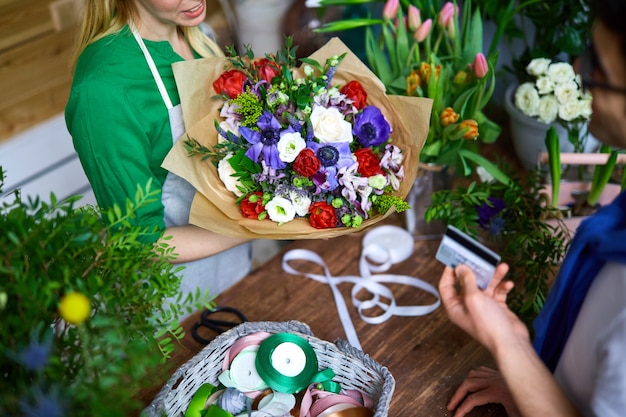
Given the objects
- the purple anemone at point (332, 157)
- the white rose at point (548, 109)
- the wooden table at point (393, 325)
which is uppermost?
the purple anemone at point (332, 157)

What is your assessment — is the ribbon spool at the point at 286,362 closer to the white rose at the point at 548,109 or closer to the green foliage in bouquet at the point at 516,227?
the green foliage in bouquet at the point at 516,227

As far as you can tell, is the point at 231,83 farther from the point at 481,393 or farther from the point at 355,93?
the point at 481,393

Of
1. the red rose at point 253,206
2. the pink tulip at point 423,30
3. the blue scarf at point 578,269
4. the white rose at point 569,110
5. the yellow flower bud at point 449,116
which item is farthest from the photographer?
the white rose at point 569,110

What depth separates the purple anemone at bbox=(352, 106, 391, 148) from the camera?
118 centimetres

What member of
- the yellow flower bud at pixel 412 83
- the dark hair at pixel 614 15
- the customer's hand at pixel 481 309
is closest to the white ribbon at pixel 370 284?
the customer's hand at pixel 481 309

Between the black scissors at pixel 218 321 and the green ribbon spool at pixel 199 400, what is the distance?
0.70 feet

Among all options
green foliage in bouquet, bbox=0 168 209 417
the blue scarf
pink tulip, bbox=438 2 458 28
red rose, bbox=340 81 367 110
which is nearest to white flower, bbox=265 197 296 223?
red rose, bbox=340 81 367 110

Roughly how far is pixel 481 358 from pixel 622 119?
0.61 metres

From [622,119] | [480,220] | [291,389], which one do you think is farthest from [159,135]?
[622,119]

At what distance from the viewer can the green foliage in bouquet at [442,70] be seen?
1.43 meters

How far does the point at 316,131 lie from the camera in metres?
1.14

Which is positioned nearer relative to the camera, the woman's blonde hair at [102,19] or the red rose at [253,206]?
the red rose at [253,206]

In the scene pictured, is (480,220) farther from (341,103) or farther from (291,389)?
(291,389)

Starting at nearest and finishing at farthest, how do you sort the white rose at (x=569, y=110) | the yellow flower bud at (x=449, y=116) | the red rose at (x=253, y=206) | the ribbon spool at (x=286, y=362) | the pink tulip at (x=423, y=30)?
the ribbon spool at (x=286, y=362) < the red rose at (x=253, y=206) < the yellow flower bud at (x=449, y=116) < the pink tulip at (x=423, y=30) < the white rose at (x=569, y=110)
